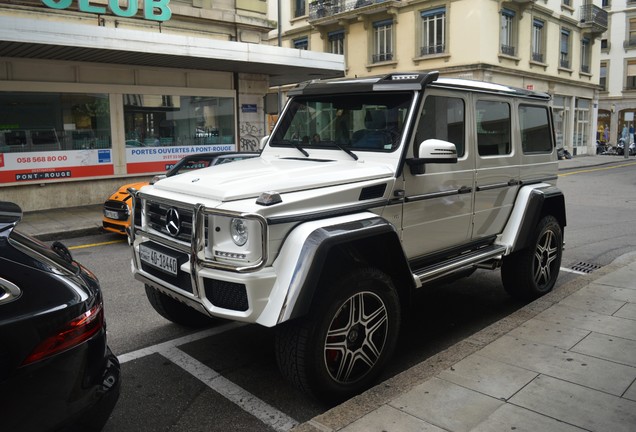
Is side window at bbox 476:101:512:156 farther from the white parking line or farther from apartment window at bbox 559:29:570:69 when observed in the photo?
apartment window at bbox 559:29:570:69

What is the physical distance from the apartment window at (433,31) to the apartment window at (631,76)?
84.0 feet

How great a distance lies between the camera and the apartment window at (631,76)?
146ft

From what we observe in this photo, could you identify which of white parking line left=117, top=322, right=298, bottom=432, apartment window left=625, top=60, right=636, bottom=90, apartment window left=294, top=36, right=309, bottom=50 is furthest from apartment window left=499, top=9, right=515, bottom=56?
white parking line left=117, top=322, right=298, bottom=432

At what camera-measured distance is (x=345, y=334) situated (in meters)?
3.56

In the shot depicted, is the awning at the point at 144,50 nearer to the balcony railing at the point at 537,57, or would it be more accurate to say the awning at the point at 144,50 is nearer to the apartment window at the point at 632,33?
the balcony railing at the point at 537,57

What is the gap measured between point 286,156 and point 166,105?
10.6 metres

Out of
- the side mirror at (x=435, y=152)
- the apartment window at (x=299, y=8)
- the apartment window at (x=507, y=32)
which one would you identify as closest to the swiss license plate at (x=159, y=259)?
the side mirror at (x=435, y=152)

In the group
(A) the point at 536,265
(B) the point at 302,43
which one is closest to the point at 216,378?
(A) the point at 536,265

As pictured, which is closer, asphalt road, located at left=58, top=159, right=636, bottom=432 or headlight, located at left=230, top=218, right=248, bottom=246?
headlight, located at left=230, top=218, right=248, bottom=246

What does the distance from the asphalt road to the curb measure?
0.38m

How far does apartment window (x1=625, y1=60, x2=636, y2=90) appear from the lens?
44594 mm

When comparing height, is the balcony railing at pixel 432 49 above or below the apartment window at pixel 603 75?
below

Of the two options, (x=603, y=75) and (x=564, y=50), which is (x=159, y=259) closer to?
(x=564, y=50)

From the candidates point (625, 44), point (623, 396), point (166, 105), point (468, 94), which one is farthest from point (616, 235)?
point (625, 44)
